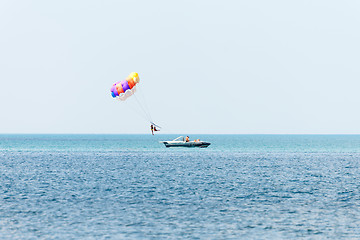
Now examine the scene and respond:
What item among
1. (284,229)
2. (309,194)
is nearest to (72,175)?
(309,194)

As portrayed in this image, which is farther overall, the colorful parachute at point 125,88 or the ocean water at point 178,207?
the colorful parachute at point 125,88

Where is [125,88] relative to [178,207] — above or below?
above

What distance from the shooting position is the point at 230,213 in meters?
32.8

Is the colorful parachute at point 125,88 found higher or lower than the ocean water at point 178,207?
higher

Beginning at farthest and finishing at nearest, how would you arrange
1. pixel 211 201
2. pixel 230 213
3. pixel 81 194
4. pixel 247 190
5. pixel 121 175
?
1. pixel 121 175
2. pixel 247 190
3. pixel 81 194
4. pixel 211 201
5. pixel 230 213

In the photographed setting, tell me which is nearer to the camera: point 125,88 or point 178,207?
point 178,207

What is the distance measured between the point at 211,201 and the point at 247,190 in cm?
803

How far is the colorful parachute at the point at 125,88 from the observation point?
79875 mm

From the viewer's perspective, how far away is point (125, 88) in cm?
7981

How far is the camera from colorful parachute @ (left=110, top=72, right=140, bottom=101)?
79875 millimetres

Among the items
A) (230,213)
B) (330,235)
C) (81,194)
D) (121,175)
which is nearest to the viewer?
(330,235)

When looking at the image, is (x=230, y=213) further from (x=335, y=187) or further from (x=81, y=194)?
(x=335, y=187)

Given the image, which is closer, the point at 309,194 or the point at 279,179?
the point at 309,194

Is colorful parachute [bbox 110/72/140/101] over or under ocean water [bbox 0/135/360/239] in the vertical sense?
over
